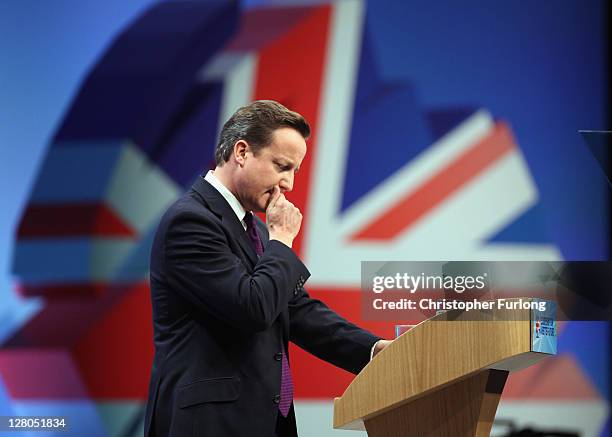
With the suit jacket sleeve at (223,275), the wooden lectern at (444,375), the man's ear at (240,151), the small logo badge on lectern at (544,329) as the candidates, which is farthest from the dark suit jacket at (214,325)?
the small logo badge on lectern at (544,329)

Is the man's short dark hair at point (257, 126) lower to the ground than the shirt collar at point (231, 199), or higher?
higher

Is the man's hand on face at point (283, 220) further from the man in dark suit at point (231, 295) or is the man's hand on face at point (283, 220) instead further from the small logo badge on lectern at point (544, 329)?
the small logo badge on lectern at point (544, 329)

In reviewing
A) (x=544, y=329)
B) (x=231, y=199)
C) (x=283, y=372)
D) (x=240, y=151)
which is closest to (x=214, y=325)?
(x=283, y=372)

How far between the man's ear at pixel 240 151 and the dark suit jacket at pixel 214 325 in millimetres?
148

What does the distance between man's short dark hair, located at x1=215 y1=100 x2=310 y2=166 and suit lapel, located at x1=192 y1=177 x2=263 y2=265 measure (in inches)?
4.4

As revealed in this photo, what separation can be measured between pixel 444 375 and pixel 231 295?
519 mm

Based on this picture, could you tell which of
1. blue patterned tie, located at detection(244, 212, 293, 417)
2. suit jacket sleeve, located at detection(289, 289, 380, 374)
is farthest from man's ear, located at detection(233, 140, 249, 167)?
suit jacket sleeve, located at detection(289, 289, 380, 374)

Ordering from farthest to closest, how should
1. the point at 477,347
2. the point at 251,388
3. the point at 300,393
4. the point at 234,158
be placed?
the point at 300,393, the point at 234,158, the point at 251,388, the point at 477,347

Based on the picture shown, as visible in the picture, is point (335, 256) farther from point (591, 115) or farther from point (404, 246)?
point (591, 115)

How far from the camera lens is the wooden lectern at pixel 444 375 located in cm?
160

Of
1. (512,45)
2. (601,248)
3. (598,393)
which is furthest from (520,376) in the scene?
(512,45)

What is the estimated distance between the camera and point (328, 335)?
230cm

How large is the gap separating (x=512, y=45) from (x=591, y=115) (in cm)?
48

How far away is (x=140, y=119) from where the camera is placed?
3.88 m
